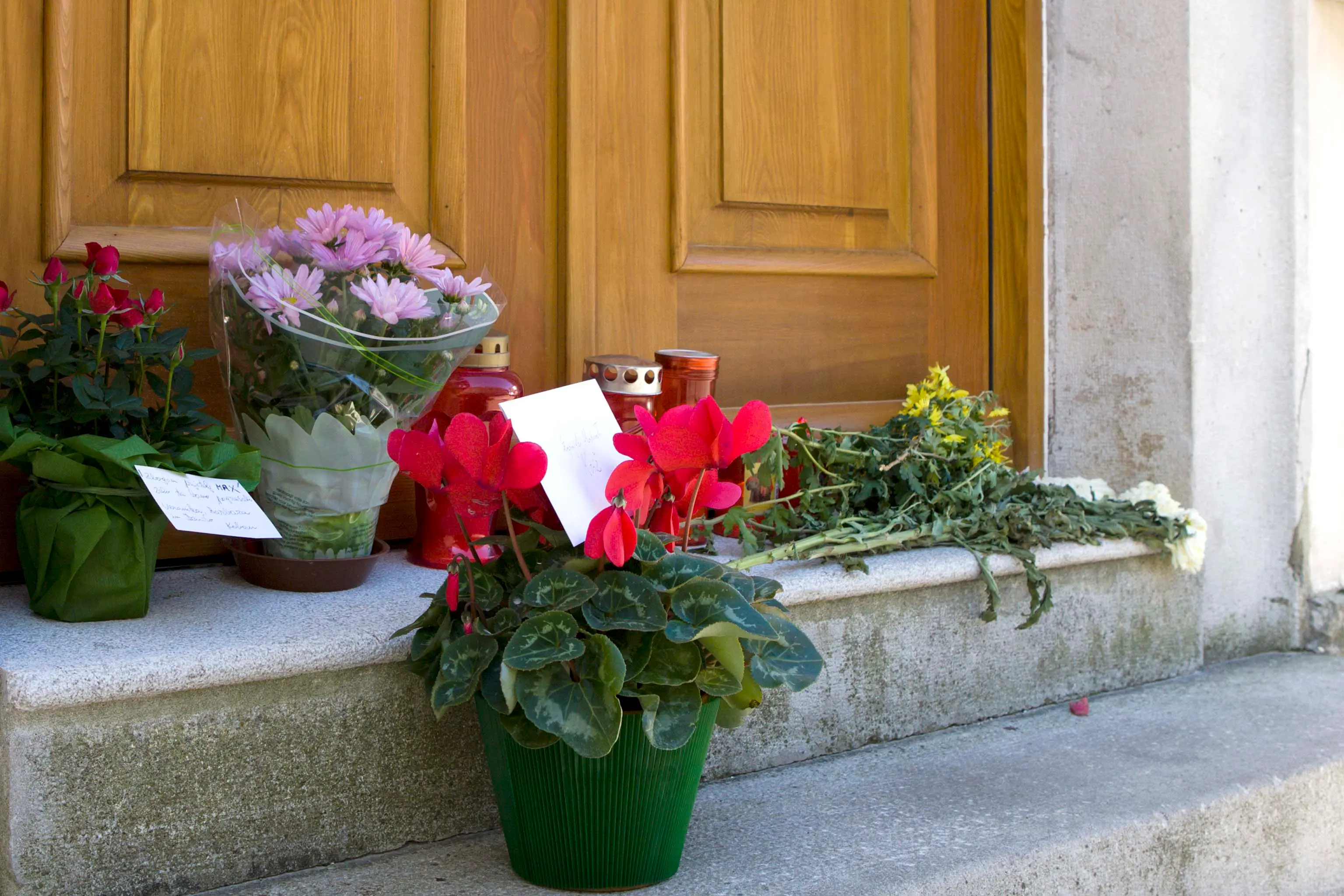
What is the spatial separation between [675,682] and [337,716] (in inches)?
16.3

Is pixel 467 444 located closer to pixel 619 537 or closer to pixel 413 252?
pixel 619 537

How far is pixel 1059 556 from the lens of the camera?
1.97 m

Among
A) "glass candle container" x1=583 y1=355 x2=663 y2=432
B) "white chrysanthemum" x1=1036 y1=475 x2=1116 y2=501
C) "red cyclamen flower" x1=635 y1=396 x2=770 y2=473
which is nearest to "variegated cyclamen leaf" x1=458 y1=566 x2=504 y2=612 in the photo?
"red cyclamen flower" x1=635 y1=396 x2=770 y2=473

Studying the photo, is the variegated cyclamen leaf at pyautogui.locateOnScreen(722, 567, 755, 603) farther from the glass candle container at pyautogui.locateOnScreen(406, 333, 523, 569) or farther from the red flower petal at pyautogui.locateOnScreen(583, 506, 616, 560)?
the glass candle container at pyautogui.locateOnScreen(406, 333, 523, 569)

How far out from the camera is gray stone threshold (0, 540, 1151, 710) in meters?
1.18

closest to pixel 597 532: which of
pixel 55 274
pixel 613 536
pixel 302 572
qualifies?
pixel 613 536

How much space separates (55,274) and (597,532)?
2.78 feet

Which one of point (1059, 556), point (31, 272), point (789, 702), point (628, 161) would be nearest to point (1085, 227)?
point (1059, 556)

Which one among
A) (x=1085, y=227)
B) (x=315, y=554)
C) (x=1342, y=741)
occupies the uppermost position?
(x=1085, y=227)

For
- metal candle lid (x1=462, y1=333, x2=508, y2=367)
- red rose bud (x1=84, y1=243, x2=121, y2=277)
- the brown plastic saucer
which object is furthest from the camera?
metal candle lid (x1=462, y1=333, x2=508, y2=367)

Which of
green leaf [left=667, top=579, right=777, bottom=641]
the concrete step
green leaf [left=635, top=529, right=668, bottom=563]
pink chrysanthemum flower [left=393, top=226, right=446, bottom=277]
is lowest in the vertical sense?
the concrete step

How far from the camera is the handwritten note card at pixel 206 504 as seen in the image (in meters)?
1.29

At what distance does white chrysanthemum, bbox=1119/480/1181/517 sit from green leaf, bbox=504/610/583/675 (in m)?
1.38

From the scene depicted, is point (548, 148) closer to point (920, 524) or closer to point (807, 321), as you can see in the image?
point (807, 321)
